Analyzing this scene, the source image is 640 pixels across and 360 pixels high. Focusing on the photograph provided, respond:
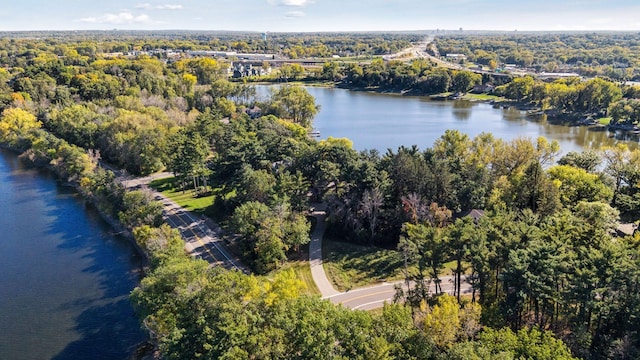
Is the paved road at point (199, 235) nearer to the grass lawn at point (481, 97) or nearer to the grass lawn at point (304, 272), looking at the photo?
the grass lawn at point (304, 272)

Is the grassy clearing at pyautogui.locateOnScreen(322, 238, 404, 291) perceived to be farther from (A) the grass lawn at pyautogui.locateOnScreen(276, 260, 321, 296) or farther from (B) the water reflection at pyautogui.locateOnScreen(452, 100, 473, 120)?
(B) the water reflection at pyautogui.locateOnScreen(452, 100, 473, 120)

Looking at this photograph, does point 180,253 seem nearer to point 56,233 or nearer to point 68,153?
point 56,233

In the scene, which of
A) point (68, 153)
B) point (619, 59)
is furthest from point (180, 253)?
point (619, 59)

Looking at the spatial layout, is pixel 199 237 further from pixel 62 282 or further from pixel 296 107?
pixel 296 107

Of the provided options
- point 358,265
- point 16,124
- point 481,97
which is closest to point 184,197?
point 358,265

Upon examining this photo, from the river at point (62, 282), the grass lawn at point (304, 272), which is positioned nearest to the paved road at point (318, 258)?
the grass lawn at point (304, 272)
